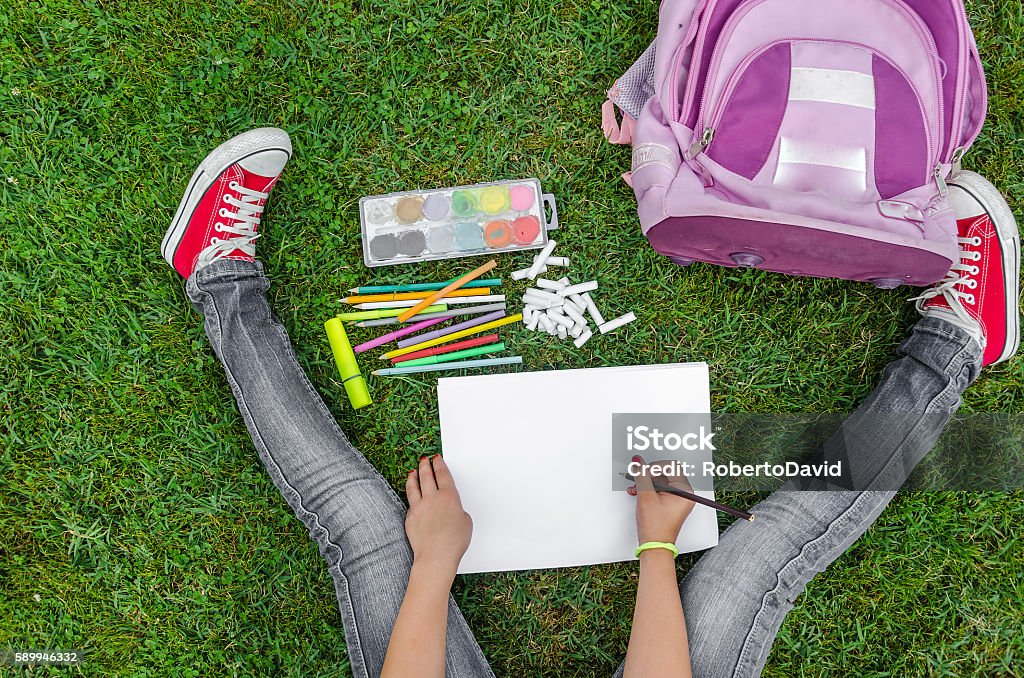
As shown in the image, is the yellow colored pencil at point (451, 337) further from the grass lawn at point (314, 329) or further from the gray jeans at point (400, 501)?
the gray jeans at point (400, 501)

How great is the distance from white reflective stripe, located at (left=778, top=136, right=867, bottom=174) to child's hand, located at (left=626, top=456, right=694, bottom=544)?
70cm

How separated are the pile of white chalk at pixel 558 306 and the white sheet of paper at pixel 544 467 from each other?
0.10m

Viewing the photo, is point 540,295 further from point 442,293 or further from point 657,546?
point 657,546

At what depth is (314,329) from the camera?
4.79 feet

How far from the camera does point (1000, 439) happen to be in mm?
1471

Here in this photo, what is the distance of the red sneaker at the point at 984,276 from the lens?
1.38 m

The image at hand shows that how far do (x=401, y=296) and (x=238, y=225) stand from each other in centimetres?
40

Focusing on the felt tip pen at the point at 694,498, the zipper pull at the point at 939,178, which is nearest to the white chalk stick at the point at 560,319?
the felt tip pen at the point at 694,498

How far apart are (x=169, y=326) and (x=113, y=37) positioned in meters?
0.69

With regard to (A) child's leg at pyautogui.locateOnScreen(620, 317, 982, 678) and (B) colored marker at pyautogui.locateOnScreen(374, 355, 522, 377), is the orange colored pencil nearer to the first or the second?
(B) colored marker at pyautogui.locateOnScreen(374, 355, 522, 377)

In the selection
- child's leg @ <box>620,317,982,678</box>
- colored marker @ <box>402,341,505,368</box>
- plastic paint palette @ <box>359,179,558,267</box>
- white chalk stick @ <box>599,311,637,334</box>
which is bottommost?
child's leg @ <box>620,317,982,678</box>

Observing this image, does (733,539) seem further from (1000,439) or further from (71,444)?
(71,444)

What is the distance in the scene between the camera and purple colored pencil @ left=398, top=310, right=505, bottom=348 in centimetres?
142
